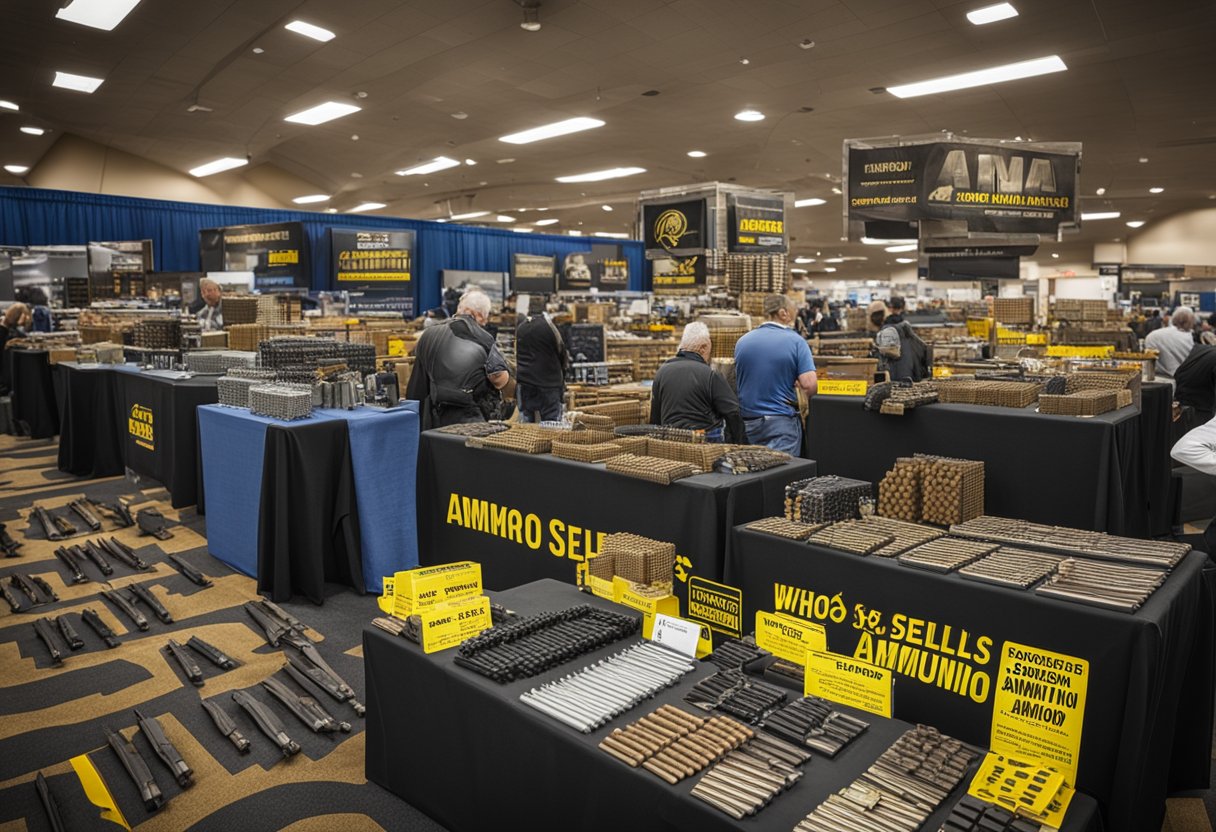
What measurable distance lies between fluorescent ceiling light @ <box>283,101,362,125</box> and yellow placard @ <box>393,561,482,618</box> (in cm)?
1172

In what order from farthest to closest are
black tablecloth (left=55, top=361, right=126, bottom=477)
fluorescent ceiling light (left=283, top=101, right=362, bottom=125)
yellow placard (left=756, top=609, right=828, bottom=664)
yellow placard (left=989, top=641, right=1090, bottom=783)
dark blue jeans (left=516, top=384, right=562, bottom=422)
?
fluorescent ceiling light (left=283, top=101, right=362, bottom=125)
black tablecloth (left=55, top=361, right=126, bottom=477)
dark blue jeans (left=516, top=384, right=562, bottom=422)
yellow placard (left=756, top=609, right=828, bottom=664)
yellow placard (left=989, top=641, right=1090, bottom=783)

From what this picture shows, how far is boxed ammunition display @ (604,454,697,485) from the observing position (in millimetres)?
3092

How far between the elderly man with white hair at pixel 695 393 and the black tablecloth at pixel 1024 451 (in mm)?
733

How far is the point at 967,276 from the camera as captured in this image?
7.42 meters

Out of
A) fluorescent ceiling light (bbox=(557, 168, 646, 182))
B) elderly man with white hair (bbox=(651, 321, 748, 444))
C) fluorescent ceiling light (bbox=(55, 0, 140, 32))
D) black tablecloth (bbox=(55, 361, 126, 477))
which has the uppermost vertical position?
fluorescent ceiling light (bbox=(55, 0, 140, 32))

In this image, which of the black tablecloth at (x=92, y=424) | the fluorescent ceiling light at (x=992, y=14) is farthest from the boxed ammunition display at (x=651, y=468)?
the fluorescent ceiling light at (x=992, y=14)

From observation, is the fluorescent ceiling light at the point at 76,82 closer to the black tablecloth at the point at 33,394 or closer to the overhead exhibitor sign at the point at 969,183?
the black tablecloth at the point at 33,394

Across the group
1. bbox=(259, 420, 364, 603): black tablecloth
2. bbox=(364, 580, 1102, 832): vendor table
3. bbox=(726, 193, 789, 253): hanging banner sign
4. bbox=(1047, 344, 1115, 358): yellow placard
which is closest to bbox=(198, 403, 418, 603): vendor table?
bbox=(259, 420, 364, 603): black tablecloth

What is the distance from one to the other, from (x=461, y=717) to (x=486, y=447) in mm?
1890

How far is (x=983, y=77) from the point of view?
10000 millimetres

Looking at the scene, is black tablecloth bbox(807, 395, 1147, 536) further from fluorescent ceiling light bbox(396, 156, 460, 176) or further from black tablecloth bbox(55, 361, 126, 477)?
fluorescent ceiling light bbox(396, 156, 460, 176)

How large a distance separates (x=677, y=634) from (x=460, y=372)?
344 centimetres

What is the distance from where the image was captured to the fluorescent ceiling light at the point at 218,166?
56.0 ft

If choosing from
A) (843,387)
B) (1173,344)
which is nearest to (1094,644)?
(843,387)
